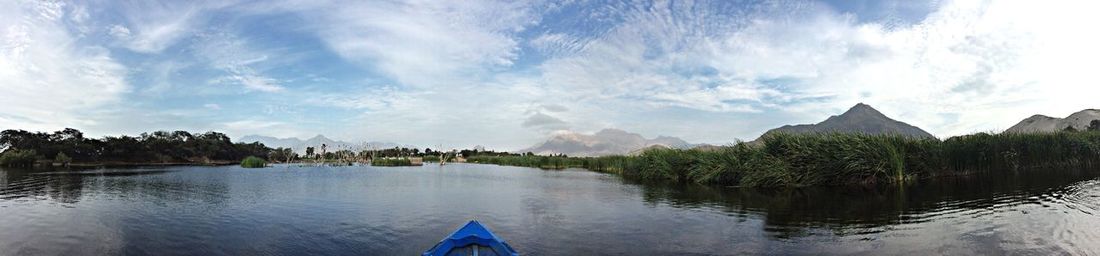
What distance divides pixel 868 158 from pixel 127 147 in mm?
108086

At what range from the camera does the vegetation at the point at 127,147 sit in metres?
77.4

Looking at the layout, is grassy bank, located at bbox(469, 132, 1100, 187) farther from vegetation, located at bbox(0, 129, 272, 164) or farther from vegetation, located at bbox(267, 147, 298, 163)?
vegetation, located at bbox(267, 147, 298, 163)

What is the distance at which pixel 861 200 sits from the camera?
16.1 metres

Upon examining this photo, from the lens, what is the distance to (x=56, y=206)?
1650cm

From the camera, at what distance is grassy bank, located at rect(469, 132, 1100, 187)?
2108cm

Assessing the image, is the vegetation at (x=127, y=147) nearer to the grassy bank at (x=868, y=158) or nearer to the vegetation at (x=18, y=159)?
the vegetation at (x=18, y=159)

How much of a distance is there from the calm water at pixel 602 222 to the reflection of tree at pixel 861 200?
52 millimetres

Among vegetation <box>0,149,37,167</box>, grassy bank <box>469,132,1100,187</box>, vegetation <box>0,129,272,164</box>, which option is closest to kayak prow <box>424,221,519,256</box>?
grassy bank <box>469,132,1100,187</box>

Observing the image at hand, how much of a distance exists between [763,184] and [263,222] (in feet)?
62.1

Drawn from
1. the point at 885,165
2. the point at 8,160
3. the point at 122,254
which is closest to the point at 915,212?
the point at 885,165

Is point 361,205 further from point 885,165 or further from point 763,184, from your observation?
point 885,165

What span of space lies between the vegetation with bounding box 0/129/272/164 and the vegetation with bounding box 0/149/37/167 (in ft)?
12.7

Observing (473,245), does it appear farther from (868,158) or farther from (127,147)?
(127,147)

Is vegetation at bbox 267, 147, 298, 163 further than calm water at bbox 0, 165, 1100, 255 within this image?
Yes
